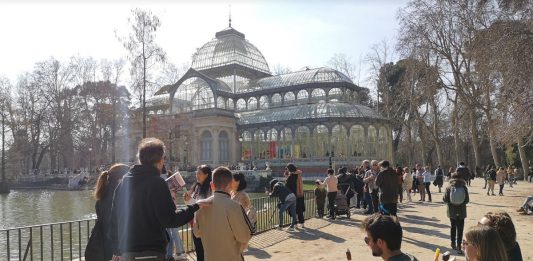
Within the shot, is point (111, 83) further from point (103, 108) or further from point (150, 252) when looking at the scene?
point (150, 252)

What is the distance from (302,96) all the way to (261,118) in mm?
4936

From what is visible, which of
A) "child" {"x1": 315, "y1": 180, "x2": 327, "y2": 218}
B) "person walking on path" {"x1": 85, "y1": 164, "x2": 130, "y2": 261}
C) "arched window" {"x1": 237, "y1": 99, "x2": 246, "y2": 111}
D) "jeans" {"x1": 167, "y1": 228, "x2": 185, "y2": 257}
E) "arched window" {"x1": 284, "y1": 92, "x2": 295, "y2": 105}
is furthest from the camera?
"arched window" {"x1": 237, "y1": 99, "x2": 246, "y2": 111}

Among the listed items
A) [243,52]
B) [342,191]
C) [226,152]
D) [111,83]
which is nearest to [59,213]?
[342,191]

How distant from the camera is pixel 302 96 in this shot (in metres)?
46.8

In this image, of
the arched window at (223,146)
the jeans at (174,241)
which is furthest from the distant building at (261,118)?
the jeans at (174,241)

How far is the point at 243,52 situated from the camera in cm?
5541

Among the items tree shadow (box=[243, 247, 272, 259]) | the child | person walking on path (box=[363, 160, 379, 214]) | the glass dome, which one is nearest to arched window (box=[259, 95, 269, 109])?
the glass dome

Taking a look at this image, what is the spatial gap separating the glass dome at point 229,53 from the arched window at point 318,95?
1152cm

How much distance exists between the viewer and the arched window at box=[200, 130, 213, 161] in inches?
1829

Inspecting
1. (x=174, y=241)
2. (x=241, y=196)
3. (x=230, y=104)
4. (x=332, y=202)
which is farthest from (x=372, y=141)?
(x=241, y=196)

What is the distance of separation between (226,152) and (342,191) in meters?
32.7

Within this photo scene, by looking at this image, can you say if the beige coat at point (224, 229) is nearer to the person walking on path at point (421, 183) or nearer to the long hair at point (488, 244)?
the long hair at point (488, 244)

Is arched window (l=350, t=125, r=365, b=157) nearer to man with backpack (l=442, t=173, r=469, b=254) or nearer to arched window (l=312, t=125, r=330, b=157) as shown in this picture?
arched window (l=312, t=125, r=330, b=157)

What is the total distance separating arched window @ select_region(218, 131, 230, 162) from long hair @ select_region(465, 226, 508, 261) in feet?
143
